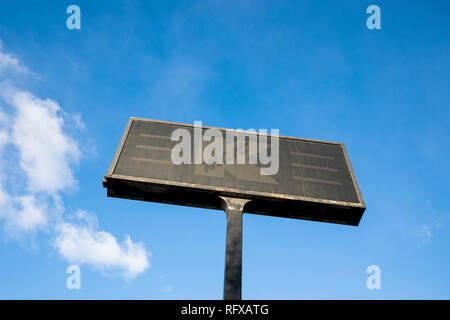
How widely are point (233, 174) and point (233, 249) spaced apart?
2.05 meters

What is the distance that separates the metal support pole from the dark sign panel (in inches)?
9.9

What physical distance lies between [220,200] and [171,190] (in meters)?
1.18

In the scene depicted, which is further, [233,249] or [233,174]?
[233,174]

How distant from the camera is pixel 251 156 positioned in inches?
376

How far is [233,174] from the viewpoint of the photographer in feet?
29.1
